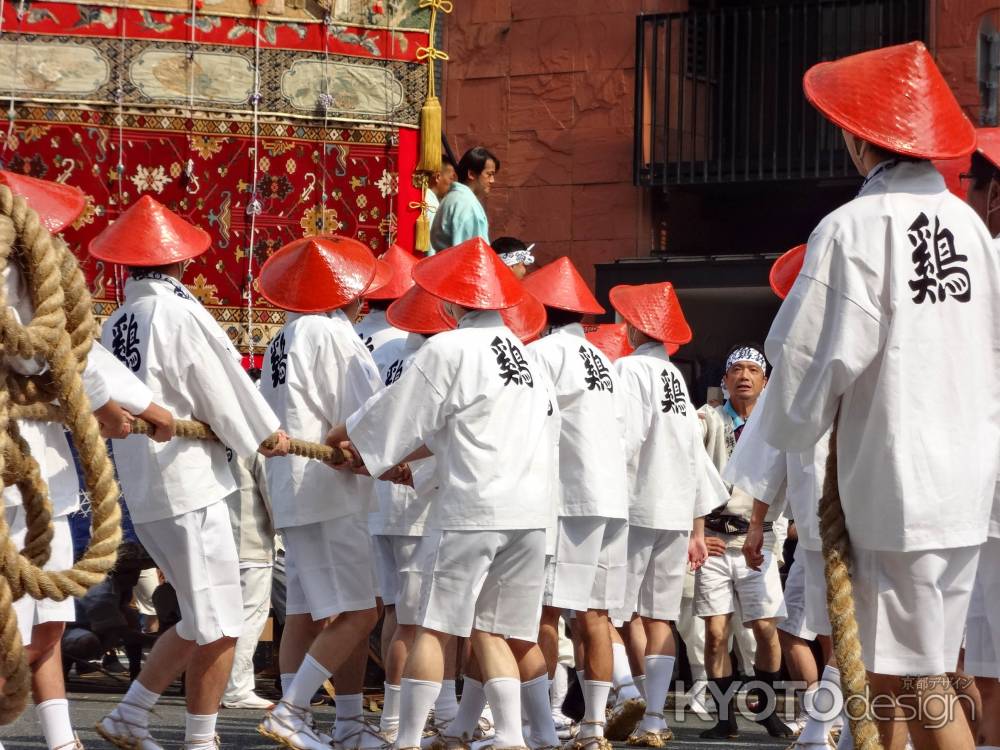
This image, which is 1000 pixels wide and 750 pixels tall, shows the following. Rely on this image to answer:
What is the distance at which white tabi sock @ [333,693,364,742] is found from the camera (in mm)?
7328

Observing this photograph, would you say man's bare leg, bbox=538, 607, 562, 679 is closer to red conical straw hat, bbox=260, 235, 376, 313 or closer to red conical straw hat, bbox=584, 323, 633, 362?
red conical straw hat, bbox=260, 235, 376, 313

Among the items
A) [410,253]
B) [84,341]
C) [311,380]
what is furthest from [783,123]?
[84,341]

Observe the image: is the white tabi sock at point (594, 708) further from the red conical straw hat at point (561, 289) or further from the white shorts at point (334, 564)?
the red conical straw hat at point (561, 289)

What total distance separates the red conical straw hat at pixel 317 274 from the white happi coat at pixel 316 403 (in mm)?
145

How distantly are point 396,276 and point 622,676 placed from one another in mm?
2495

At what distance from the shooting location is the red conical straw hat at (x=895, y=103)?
4652 mm

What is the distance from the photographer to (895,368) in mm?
4473

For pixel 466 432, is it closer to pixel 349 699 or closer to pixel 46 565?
pixel 349 699

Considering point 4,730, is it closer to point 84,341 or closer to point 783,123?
point 84,341

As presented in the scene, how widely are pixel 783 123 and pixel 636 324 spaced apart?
654 centimetres

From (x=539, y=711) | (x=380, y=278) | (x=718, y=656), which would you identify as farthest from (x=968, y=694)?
(x=380, y=278)

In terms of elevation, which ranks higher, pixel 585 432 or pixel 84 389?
pixel 84 389

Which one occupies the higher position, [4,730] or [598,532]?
A: [598,532]

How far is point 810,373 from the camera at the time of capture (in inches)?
177
